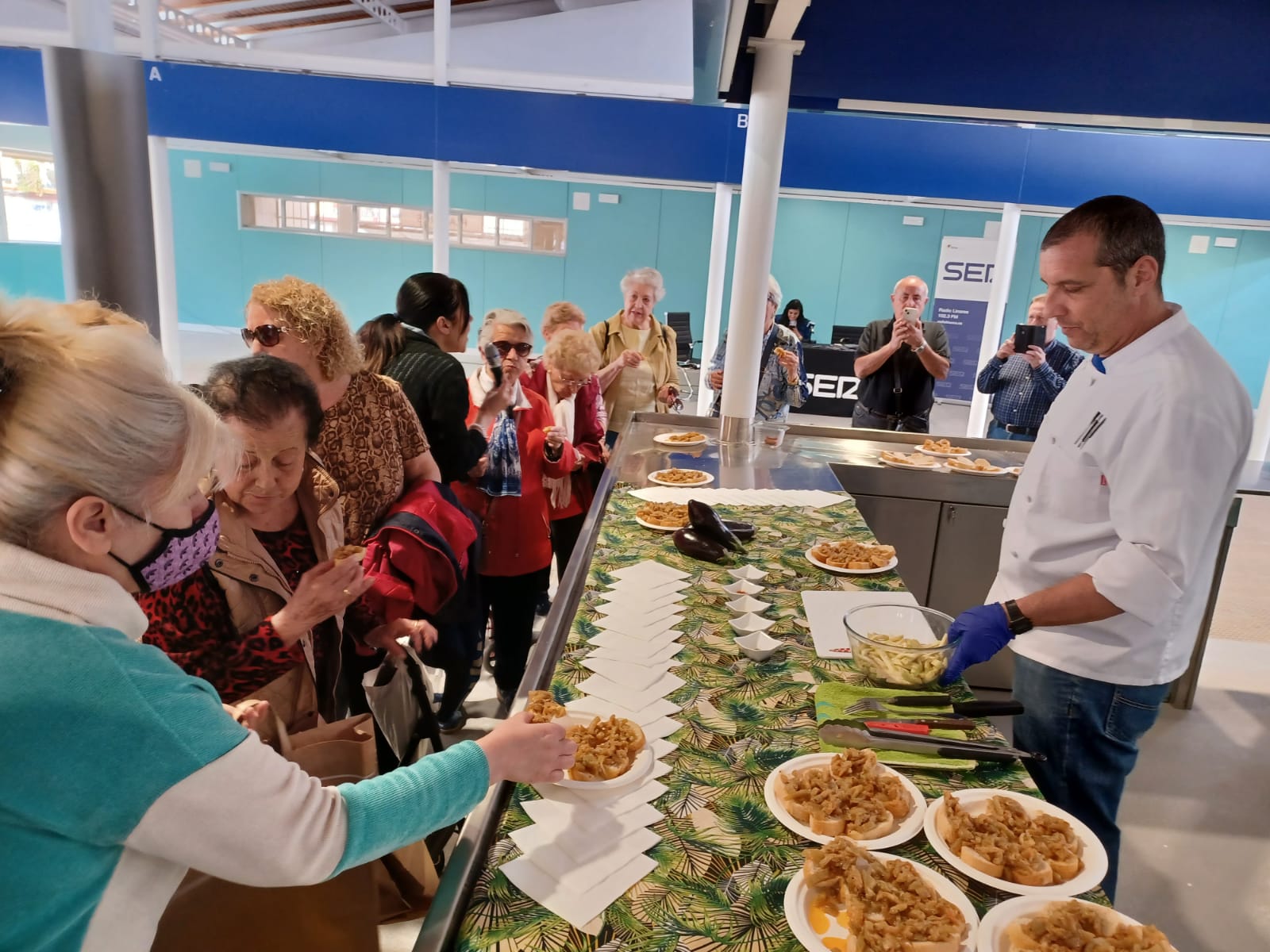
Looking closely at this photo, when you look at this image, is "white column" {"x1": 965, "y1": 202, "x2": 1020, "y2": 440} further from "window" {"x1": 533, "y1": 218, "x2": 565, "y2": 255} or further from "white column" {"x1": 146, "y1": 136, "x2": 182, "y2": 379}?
"white column" {"x1": 146, "y1": 136, "x2": 182, "y2": 379}

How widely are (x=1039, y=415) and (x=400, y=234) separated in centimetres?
839

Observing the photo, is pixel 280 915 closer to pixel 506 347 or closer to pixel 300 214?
pixel 506 347

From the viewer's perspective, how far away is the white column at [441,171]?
5973 mm

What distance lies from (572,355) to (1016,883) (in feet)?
8.92

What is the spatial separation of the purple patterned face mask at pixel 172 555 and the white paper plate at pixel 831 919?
0.81 m

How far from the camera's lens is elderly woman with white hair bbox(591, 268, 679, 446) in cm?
423

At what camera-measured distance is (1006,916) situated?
93 centimetres

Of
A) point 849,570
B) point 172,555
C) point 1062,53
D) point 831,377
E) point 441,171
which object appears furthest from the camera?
point 831,377

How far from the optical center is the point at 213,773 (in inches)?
29.8

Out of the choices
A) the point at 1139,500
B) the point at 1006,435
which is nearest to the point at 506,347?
the point at 1139,500

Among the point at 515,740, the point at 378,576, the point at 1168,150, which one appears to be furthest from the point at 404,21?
the point at 515,740

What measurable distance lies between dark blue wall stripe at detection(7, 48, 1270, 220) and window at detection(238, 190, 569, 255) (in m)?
4.28

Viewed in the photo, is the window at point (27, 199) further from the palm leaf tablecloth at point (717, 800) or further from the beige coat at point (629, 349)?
the palm leaf tablecloth at point (717, 800)

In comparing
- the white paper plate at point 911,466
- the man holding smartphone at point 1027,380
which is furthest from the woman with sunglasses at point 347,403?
the man holding smartphone at point 1027,380
